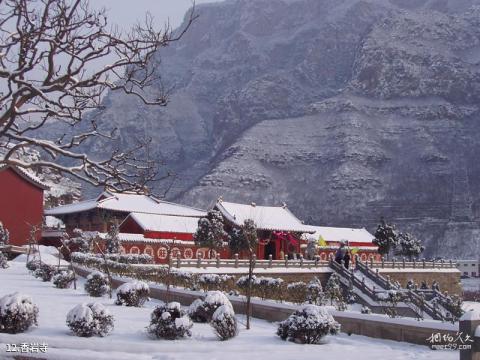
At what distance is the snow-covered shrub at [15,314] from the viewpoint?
488 inches

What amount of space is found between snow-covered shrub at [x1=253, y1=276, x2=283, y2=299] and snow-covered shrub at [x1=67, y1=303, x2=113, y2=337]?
1024 centimetres

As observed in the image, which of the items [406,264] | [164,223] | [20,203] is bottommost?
[406,264]

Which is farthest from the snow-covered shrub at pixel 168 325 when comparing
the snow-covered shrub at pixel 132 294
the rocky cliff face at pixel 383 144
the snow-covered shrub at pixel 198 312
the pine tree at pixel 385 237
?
the rocky cliff face at pixel 383 144

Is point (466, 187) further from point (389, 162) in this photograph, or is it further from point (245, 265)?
point (245, 265)

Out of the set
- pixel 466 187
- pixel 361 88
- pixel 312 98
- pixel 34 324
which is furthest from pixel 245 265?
pixel 312 98

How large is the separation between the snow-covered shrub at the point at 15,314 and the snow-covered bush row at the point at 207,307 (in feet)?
14.9

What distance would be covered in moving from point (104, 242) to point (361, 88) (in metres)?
137

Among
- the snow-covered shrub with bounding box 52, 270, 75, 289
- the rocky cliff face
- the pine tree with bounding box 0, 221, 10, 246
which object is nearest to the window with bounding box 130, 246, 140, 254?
the pine tree with bounding box 0, 221, 10, 246

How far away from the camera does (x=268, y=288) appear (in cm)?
2514

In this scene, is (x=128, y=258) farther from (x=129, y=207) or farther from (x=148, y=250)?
(x=129, y=207)

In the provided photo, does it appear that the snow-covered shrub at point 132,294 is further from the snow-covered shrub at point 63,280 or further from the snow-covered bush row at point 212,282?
the snow-covered bush row at point 212,282

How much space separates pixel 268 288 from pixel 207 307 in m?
9.75

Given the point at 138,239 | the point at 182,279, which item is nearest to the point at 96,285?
the point at 182,279

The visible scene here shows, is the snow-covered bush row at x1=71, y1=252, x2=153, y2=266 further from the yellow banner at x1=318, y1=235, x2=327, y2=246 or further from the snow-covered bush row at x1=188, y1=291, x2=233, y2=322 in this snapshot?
the yellow banner at x1=318, y1=235, x2=327, y2=246
